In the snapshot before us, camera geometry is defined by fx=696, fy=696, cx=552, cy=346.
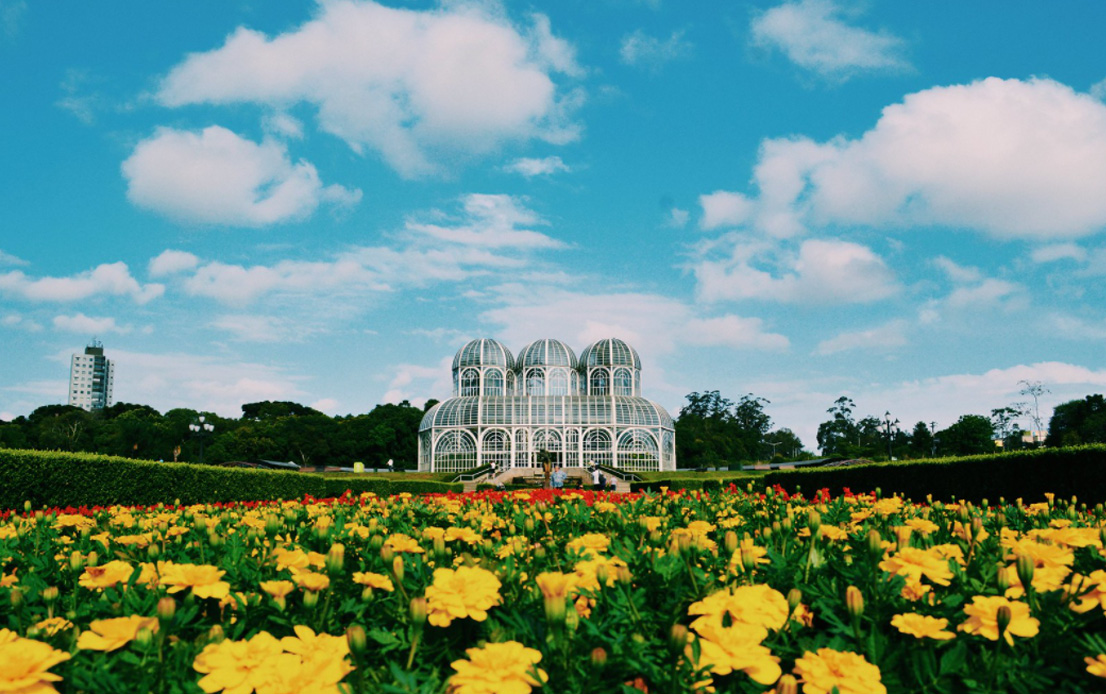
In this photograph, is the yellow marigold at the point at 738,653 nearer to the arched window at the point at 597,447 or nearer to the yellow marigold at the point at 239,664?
the yellow marigold at the point at 239,664

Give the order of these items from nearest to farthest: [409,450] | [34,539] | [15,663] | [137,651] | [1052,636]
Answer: [15,663]
[137,651]
[1052,636]
[34,539]
[409,450]

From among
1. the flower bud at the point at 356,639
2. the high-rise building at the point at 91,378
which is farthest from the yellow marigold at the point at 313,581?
the high-rise building at the point at 91,378

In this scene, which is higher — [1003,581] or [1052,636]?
[1003,581]

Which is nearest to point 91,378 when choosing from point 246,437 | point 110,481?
point 246,437

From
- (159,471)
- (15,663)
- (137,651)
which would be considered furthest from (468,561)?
(159,471)

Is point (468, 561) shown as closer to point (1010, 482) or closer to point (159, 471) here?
point (1010, 482)

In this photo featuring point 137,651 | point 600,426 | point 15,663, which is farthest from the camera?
point 600,426

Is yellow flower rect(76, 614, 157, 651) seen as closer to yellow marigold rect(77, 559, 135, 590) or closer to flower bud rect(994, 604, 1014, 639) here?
yellow marigold rect(77, 559, 135, 590)

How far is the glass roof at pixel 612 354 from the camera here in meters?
47.0

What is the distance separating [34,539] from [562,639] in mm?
2861

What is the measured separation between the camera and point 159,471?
14.0 m

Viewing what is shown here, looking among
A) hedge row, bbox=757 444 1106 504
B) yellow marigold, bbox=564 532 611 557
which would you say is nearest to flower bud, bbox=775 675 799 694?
yellow marigold, bbox=564 532 611 557

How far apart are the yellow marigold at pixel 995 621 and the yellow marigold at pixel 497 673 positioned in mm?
903

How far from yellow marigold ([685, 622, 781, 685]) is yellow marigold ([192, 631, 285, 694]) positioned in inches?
29.1
